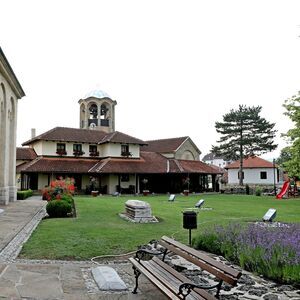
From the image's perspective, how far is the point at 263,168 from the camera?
5844 cm

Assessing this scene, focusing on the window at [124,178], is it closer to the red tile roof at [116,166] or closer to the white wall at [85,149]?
the red tile roof at [116,166]

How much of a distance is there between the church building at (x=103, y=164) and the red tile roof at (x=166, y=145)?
433 mm

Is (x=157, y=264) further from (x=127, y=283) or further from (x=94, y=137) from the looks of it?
(x=94, y=137)

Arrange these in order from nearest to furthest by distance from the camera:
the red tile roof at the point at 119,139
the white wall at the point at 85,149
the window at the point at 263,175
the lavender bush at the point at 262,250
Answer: the lavender bush at the point at 262,250 → the white wall at the point at 85,149 → the red tile roof at the point at 119,139 → the window at the point at 263,175

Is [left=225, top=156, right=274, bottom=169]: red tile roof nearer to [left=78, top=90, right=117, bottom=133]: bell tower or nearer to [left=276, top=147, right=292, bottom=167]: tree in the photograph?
[left=276, top=147, right=292, bottom=167]: tree

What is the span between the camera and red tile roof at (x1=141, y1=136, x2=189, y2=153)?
1987 inches

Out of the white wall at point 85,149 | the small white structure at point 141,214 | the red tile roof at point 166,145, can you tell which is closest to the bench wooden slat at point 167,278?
the small white structure at point 141,214

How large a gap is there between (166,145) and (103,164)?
541 inches

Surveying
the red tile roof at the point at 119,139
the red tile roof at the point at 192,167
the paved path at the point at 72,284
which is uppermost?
the red tile roof at the point at 119,139

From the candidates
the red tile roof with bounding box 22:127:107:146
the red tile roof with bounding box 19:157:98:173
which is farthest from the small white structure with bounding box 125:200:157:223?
the red tile roof with bounding box 22:127:107:146

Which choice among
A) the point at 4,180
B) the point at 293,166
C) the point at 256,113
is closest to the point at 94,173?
the point at 4,180

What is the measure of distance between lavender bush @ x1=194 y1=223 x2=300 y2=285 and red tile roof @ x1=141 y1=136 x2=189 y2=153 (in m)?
40.5

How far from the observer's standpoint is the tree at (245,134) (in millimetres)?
53750

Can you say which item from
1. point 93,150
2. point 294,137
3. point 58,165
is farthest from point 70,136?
point 294,137
